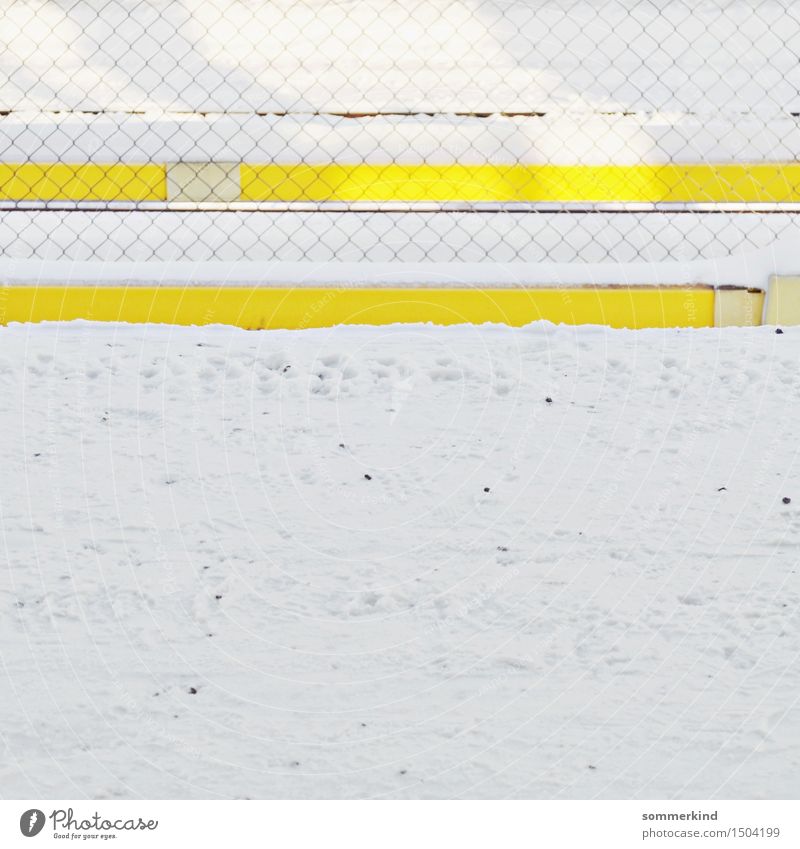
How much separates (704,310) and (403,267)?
933 millimetres

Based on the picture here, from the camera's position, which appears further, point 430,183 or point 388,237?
point 430,183

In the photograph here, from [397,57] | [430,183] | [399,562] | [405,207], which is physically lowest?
[399,562]

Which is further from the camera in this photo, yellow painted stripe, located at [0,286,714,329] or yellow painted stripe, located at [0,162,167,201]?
yellow painted stripe, located at [0,162,167,201]

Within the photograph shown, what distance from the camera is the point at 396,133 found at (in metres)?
5.48

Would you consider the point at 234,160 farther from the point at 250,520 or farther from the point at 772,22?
the point at 772,22

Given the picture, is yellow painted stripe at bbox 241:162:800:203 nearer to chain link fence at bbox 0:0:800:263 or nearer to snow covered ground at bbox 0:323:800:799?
chain link fence at bbox 0:0:800:263

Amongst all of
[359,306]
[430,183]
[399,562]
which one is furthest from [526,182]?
[399,562]

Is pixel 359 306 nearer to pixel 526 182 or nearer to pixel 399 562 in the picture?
pixel 399 562

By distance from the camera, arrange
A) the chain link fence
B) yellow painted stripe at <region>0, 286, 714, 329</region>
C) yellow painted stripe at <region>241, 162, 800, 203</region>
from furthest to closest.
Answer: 1. yellow painted stripe at <region>241, 162, 800, 203</region>
2. the chain link fence
3. yellow painted stripe at <region>0, 286, 714, 329</region>

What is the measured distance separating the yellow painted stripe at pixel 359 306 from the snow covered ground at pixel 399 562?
0.60 feet

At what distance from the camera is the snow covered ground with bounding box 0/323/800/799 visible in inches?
76.5

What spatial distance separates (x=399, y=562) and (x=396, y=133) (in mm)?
3423

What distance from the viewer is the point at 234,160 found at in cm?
537

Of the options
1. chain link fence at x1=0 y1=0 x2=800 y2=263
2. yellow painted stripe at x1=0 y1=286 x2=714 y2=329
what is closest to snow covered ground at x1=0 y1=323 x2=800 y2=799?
yellow painted stripe at x1=0 y1=286 x2=714 y2=329
